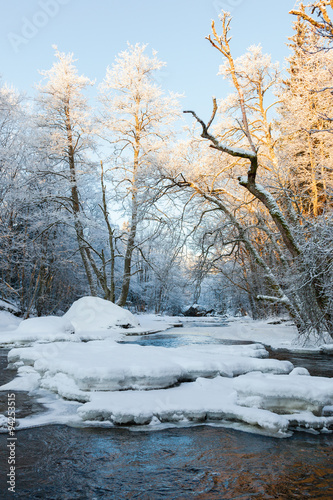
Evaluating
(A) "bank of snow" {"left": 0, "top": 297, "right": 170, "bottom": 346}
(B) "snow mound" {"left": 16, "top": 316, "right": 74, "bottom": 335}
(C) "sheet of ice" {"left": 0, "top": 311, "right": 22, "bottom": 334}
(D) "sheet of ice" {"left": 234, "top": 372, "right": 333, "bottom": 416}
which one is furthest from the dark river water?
(C) "sheet of ice" {"left": 0, "top": 311, "right": 22, "bottom": 334}

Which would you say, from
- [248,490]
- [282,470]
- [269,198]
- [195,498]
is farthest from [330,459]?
[269,198]

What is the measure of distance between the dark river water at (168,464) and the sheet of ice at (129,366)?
3.13ft

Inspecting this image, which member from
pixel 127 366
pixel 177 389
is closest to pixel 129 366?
pixel 127 366

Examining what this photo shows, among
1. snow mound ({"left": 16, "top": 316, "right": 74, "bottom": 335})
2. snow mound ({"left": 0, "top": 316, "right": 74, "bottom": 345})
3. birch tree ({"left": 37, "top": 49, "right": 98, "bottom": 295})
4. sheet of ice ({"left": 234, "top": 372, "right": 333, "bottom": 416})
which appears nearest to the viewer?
sheet of ice ({"left": 234, "top": 372, "right": 333, "bottom": 416})

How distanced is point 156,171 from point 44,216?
7527mm

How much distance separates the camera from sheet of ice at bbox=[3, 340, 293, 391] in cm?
451

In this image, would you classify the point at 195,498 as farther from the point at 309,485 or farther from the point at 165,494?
the point at 309,485

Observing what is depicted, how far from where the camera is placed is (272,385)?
3.98 metres

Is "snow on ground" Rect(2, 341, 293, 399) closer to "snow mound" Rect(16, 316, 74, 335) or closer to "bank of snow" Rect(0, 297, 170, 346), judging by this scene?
"bank of snow" Rect(0, 297, 170, 346)

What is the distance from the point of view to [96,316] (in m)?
13.0

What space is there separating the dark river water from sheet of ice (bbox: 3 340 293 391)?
0.95 meters

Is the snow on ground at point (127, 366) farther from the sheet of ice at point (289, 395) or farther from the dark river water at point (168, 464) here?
the sheet of ice at point (289, 395)

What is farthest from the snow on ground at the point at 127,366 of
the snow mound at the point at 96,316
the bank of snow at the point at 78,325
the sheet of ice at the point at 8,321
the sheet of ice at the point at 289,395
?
the sheet of ice at the point at 8,321

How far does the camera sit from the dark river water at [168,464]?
2375 millimetres
